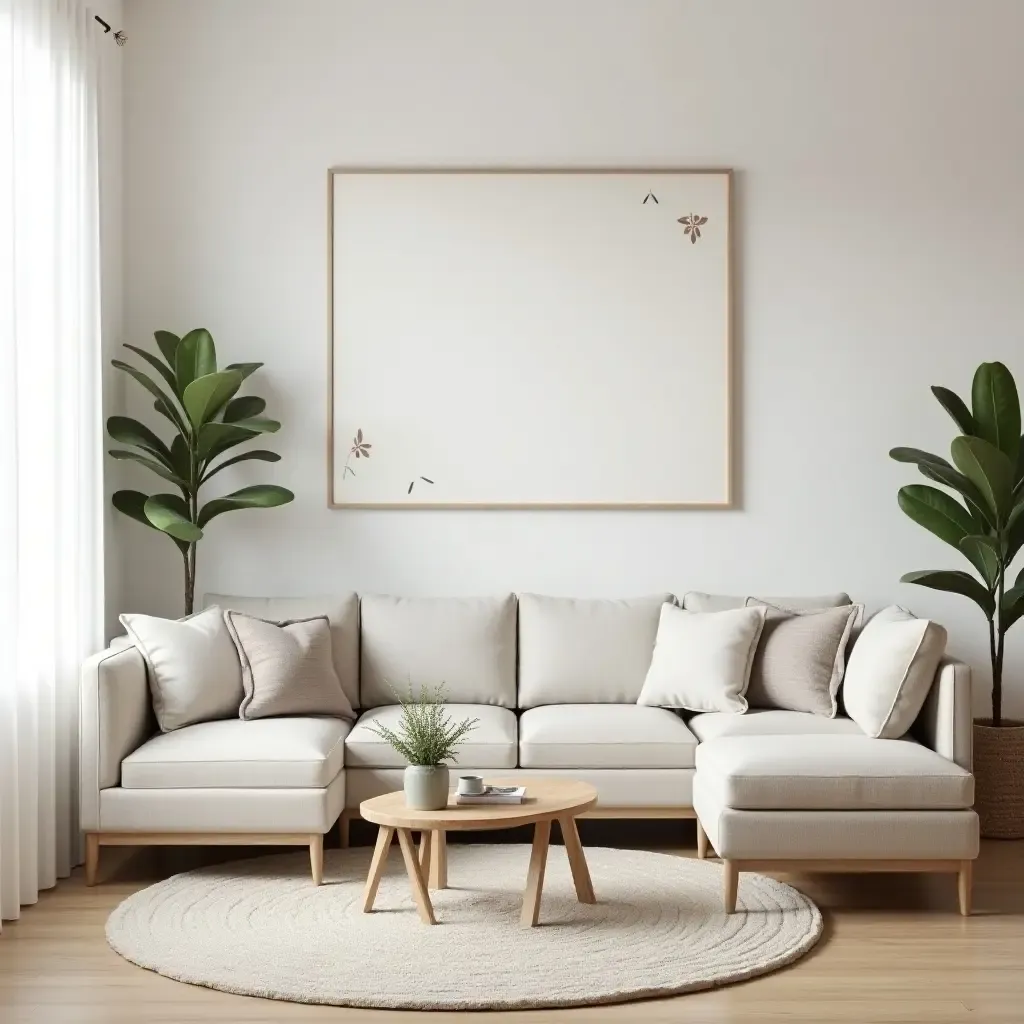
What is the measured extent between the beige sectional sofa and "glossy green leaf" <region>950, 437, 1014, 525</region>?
0.72 meters

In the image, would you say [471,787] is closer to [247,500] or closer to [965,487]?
[247,500]

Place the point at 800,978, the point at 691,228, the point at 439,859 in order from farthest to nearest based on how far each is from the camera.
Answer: the point at 691,228, the point at 439,859, the point at 800,978

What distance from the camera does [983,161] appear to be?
208 inches

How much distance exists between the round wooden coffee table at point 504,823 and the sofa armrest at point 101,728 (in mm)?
930

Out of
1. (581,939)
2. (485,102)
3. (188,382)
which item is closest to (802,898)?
(581,939)

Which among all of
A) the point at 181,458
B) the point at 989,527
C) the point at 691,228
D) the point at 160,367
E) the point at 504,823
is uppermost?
the point at 691,228

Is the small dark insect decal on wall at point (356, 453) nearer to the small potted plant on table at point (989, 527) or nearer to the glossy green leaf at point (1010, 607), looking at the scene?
the small potted plant on table at point (989, 527)

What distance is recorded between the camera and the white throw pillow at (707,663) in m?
4.64

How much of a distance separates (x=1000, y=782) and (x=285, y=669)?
2.68 metres

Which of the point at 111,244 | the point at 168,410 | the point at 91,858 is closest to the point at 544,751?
the point at 91,858

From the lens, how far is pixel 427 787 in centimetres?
360

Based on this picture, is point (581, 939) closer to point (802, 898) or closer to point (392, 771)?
point (802, 898)

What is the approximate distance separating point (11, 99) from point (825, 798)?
3239 millimetres

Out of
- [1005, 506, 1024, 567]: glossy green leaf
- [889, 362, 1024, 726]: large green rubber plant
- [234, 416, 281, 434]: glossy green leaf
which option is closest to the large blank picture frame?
[234, 416, 281, 434]: glossy green leaf
